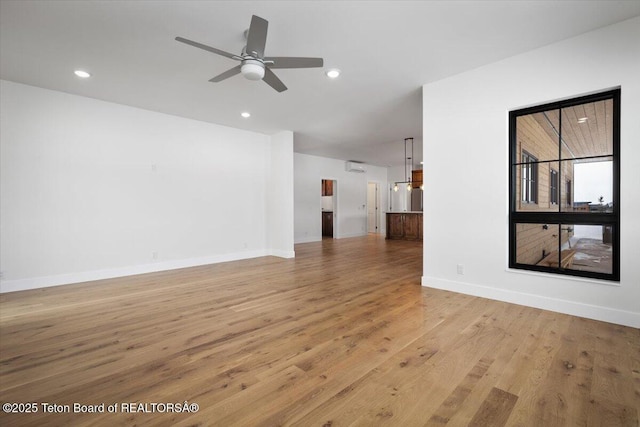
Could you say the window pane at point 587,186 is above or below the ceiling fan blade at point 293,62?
below

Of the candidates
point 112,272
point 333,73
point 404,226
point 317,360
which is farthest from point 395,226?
point 317,360

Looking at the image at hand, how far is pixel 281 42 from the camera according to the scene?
→ 287 cm

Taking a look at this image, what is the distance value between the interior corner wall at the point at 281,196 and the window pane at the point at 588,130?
15.8ft

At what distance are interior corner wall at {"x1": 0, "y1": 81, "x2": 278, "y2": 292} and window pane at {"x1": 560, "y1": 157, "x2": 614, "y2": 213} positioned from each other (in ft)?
16.4

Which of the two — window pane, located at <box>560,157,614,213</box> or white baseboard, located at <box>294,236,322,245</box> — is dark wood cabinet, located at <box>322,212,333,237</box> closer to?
white baseboard, located at <box>294,236,322,245</box>

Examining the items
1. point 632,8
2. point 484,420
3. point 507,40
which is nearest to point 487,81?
point 507,40

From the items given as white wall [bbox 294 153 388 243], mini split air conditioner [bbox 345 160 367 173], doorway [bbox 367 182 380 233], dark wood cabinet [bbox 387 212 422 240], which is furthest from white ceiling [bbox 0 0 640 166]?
doorway [bbox 367 182 380 233]

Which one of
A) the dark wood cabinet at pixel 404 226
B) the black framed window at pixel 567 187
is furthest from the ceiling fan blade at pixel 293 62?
the dark wood cabinet at pixel 404 226

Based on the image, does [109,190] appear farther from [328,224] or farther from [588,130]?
[328,224]

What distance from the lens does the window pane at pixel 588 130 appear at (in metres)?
2.79

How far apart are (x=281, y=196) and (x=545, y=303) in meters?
5.01

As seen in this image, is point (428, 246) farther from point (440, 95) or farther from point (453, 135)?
point (440, 95)

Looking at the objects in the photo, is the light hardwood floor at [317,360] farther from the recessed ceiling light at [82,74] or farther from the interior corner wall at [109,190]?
the recessed ceiling light at [82,74]

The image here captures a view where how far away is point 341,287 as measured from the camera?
3.93 meters
